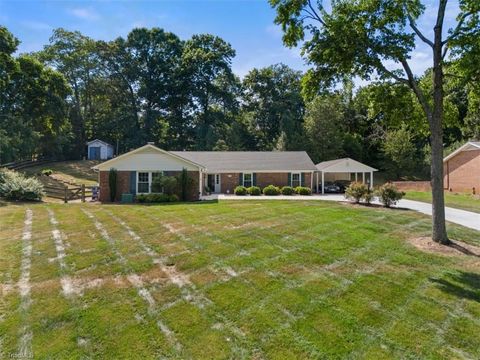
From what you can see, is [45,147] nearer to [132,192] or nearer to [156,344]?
[132,192]

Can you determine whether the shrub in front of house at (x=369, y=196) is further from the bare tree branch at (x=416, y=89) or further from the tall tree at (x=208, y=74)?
the tall tree at (x=208, y=74)

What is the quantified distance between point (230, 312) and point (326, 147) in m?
42.0

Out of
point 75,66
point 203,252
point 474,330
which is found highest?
point 75,66

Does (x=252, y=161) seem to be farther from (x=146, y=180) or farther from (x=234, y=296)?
(x=234, y=296)

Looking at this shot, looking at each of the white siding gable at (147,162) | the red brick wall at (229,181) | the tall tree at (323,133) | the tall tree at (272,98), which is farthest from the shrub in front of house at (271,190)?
the tall tree at (272,98)

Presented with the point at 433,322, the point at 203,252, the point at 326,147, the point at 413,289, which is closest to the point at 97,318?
the point at 203,252

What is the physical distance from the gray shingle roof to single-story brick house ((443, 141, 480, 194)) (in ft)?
→ 43.6

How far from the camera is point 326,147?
45.4m

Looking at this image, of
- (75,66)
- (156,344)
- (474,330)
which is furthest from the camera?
(75,66)

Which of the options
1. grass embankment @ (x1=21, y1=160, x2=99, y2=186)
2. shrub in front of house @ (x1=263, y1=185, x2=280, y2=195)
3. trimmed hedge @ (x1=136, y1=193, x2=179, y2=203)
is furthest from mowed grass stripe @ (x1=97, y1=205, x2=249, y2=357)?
grass embankment @ (x1=21, y1=160, x2=99, y2=186)

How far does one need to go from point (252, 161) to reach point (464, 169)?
19.3 m

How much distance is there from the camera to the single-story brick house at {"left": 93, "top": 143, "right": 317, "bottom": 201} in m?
24.2

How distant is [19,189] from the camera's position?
69.2 ft

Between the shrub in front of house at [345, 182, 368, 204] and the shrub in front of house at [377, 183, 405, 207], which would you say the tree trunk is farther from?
the shrub in front of house at [345, 182, 368, 204]
